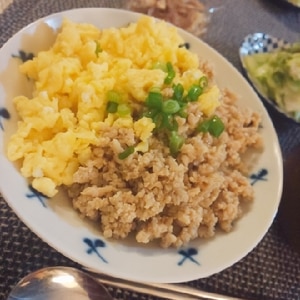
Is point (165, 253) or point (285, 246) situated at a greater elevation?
point (165, 253)

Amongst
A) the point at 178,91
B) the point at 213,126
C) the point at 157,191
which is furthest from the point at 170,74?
the point at 157,191

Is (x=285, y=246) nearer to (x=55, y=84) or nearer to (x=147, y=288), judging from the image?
(x=147, y=288)

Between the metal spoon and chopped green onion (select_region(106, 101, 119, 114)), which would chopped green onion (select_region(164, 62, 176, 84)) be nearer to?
chopped green onion (select_region(106, 101, 119, 114))

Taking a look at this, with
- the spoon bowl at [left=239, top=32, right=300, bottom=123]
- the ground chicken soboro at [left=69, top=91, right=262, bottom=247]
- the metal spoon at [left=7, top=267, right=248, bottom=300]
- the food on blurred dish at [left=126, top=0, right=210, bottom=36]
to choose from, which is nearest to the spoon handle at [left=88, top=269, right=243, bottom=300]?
the metal spoon at [left=7, top=267, right=248, bottom=300]

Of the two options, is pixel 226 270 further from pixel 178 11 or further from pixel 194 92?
pixel 178 11

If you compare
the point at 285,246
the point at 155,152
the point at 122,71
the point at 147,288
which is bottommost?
the point at 285,246

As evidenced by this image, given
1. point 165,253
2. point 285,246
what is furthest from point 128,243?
point 285,246

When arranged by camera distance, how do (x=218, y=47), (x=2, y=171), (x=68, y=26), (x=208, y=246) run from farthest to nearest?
(x=218, y=47) < (x=68, y=26) < (x=208, y=246) < (x=2, y=171)
